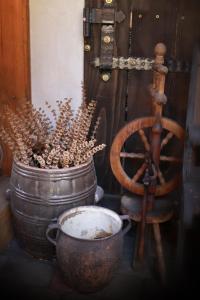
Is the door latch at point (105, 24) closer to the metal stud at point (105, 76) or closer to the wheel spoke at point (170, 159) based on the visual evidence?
the metal stud at point (105, 76)

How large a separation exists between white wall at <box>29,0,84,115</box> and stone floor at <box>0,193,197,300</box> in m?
0.91

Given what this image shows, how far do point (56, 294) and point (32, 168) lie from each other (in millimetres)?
604

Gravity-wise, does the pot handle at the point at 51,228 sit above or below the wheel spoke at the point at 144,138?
below

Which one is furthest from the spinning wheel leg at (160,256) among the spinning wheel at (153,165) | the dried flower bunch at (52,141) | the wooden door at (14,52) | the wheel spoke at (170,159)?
the wooden door at (14,52)

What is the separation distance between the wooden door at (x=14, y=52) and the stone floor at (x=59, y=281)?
883mm

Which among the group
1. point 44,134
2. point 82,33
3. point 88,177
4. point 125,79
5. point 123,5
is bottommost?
point 88,177

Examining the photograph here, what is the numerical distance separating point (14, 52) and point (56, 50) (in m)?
0.24

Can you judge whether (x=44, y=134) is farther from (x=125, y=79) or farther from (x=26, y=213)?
(x=125, y=79)

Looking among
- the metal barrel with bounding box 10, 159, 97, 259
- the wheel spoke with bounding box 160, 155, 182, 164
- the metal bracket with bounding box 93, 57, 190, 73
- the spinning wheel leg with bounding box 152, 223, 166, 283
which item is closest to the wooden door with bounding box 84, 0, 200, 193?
the metal bracket with bounding box 93, 57, 190, 73

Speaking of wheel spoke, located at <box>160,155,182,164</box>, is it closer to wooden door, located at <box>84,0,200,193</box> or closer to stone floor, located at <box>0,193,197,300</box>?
wooden door, located at <box>84,0,200,193</box>

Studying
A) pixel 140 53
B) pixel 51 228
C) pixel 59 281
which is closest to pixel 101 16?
pixel 140 53

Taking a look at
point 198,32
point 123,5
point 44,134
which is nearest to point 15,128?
point 44,134

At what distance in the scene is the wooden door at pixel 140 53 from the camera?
7.58 feet

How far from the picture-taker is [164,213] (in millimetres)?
2141
